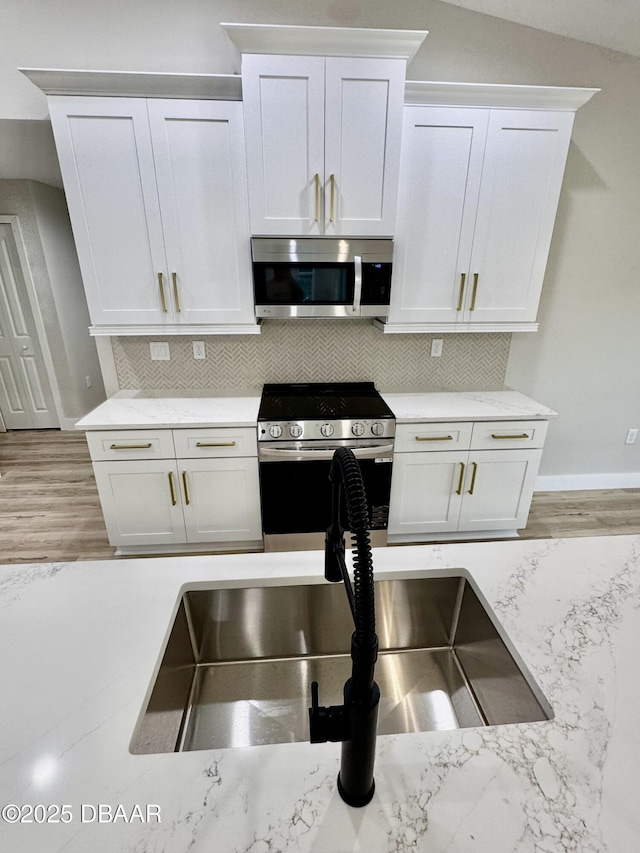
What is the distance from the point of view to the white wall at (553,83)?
6.85ft

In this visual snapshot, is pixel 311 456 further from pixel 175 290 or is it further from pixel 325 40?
pixel 325 40

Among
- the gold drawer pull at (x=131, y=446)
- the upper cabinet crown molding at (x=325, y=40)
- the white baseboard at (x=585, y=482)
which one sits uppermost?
the upper cabinet crown molding at (x=325, y=40)

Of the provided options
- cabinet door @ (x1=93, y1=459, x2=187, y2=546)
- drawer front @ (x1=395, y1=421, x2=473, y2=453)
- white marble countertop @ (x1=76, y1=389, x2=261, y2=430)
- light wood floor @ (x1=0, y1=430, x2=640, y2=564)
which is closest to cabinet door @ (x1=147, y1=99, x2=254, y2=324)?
white marble countertop @ (x1=76, y1=389, x2=261, y2=430)

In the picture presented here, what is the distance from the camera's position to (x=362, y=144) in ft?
6.44

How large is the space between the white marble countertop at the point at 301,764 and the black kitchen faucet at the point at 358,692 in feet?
0.24

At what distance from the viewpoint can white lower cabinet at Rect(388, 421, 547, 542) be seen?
2334mm

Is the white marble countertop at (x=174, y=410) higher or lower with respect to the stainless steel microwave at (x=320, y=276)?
lower

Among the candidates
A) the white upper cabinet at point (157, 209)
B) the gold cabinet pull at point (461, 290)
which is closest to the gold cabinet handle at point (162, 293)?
the white upper cabinet at point (157, 209)

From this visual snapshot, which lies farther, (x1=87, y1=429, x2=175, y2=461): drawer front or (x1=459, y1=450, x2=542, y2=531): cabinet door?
(x1=459, y1=450, x2=542, y2=531): cabinet door

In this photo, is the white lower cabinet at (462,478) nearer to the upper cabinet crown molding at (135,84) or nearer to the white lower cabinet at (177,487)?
the white lower cabinet at (177,487)

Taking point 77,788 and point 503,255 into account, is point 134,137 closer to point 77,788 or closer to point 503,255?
point 503,255

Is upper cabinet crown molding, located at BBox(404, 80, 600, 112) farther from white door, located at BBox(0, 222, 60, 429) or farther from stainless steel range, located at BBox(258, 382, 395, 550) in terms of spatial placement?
white door, located at BBox(0, 222, 60, 429)

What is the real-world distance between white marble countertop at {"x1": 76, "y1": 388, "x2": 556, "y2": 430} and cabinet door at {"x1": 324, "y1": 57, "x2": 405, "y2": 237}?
976 mm

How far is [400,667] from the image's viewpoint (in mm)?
1041
